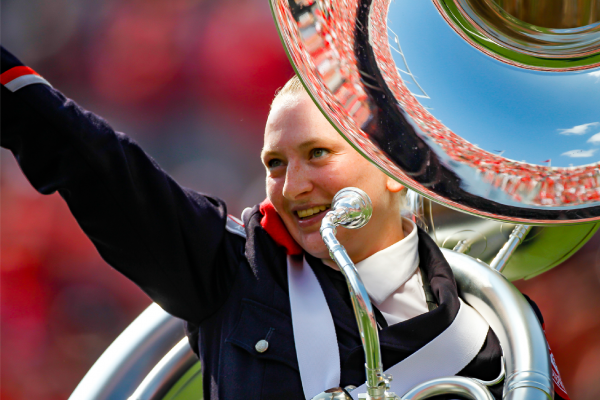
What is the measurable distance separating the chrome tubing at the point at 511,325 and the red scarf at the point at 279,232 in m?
0.28

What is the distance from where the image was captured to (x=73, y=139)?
85 cm

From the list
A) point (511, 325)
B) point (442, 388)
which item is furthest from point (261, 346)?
point (511, 325)

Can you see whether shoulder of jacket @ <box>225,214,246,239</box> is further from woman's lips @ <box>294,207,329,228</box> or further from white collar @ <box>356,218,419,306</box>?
white collar @ <box>356,218,419,306</box>

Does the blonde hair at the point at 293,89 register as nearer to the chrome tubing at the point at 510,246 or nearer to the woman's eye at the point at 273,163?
the woman's eye at the point at 273,163

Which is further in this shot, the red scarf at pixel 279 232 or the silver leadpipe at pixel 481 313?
the red scarf at pixel 279 232

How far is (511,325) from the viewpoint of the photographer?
3.05 ft

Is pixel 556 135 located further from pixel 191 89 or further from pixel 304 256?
pixel 191 89

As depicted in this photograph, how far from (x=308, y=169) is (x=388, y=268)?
0.22 metres

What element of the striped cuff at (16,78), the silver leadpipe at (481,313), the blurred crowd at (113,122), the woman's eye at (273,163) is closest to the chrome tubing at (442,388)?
the silver leadpipe at (481,313)

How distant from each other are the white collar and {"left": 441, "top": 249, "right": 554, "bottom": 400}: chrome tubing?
78mm

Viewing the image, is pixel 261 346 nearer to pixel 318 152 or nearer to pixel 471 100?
pixel 318 152

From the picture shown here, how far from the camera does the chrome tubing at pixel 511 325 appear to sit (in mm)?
830

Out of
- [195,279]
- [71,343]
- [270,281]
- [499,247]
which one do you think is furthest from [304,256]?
[71,343]

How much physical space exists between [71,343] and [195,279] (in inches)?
84.3
